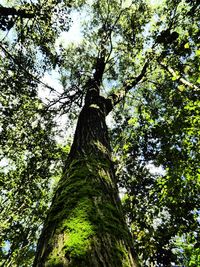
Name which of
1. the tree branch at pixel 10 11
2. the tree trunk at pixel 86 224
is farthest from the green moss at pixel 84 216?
the tree branch at pixel 10 11

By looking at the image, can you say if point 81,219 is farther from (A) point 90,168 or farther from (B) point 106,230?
(A) point 90,168

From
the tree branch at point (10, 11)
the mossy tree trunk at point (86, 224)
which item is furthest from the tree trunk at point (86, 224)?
the tree branch at point (10, 11)

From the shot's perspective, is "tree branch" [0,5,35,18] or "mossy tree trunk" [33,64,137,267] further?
"tree branch" [0,5,35,18]

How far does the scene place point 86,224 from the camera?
2248 millimetres

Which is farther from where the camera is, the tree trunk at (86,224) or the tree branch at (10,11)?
the tree branch at (10,11)

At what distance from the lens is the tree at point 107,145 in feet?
7.95

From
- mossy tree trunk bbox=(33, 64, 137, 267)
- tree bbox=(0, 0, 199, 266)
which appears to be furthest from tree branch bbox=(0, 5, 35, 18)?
mossy tree trunk bbox=(33, 64, 137, 267)

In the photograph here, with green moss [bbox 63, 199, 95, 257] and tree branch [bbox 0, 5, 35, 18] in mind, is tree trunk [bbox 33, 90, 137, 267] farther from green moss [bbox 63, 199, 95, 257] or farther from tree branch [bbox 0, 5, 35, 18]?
tree branch [bbox 0, 5, 35, 18]

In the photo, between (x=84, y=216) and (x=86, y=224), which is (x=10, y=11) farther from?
(x=86, y=224)

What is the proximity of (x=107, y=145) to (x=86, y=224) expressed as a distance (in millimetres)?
2583

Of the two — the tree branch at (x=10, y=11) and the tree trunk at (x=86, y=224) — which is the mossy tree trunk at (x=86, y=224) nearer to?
the tree trunk at (x=86, y=224)

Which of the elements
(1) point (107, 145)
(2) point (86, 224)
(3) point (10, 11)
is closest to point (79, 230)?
(2) point (86, 224)

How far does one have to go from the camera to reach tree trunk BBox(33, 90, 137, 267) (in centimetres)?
199

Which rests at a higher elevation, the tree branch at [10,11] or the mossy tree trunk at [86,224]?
the tree branch at [10,11]
